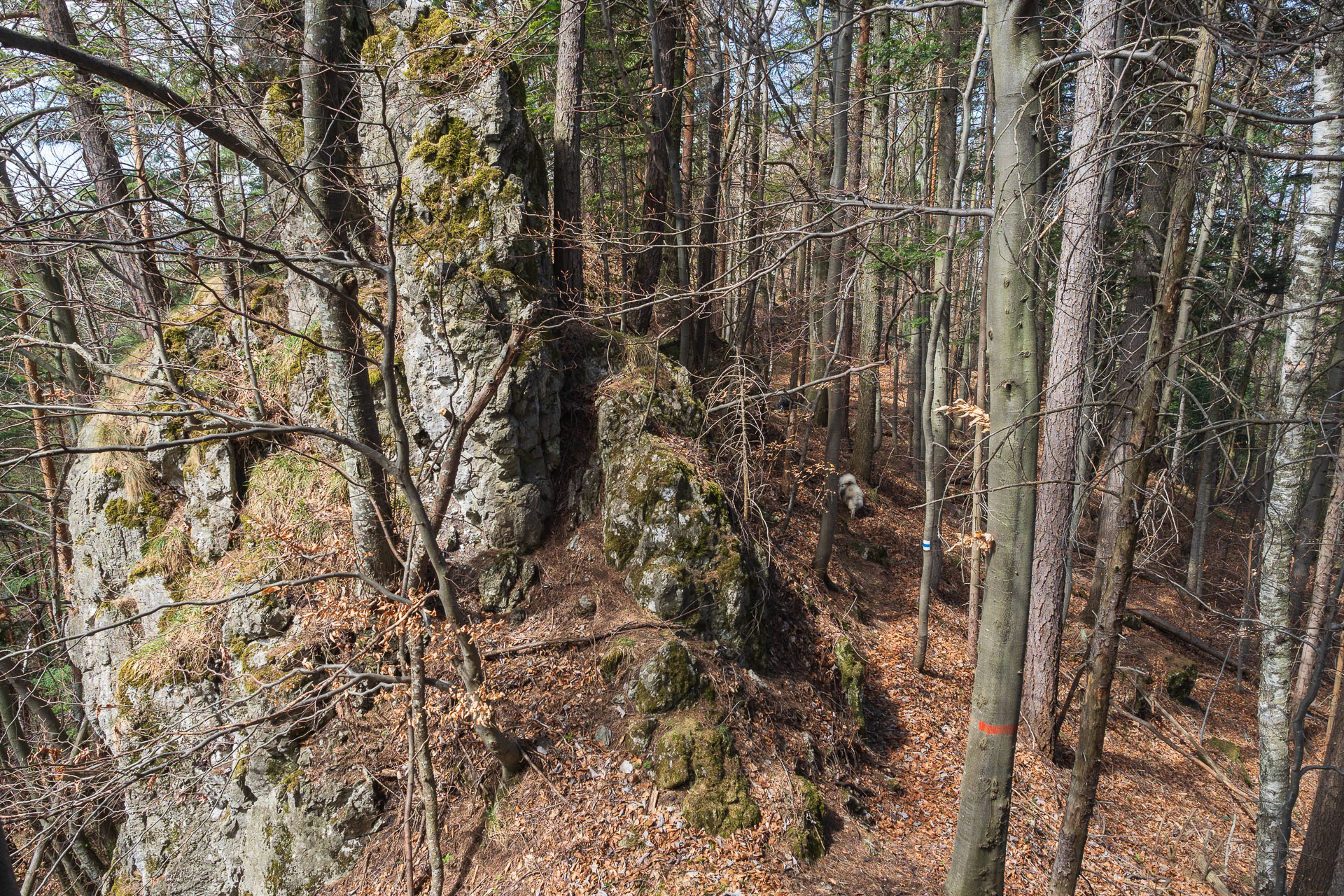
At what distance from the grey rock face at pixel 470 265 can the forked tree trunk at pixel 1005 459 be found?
189 inches

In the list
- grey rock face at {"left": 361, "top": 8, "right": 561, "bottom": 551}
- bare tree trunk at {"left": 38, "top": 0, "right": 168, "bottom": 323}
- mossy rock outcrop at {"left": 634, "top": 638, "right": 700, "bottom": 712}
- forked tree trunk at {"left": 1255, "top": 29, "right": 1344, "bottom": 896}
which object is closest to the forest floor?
mossy rock outcrop at {"left": 634, "top": 638, "right": 700, "bottom": 712}

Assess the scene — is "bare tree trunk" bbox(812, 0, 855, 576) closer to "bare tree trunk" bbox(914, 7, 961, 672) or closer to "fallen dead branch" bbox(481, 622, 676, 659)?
"bare tree trunk" bbox(914, 7, 961, 672)

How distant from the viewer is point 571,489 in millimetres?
7738

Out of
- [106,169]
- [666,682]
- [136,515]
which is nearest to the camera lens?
[106,169]

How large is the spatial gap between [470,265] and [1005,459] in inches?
225

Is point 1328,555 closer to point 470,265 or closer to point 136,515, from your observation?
point 470,265

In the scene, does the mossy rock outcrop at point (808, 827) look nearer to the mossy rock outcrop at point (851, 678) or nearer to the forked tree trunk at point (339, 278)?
the mossy rock outcrop at point (851, 678)

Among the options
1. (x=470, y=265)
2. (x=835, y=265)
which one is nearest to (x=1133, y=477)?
(x=835, y=265)

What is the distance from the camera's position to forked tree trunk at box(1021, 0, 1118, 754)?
11.5 feet

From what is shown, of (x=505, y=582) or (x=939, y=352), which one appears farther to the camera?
(x=939, y=352)

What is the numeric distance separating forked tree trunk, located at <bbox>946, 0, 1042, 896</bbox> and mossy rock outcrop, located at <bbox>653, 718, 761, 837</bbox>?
1.97 meters

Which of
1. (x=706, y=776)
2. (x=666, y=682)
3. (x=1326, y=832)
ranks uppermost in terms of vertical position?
(x=666, y=682)

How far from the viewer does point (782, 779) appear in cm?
587

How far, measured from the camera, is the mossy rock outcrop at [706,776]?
5496mm
